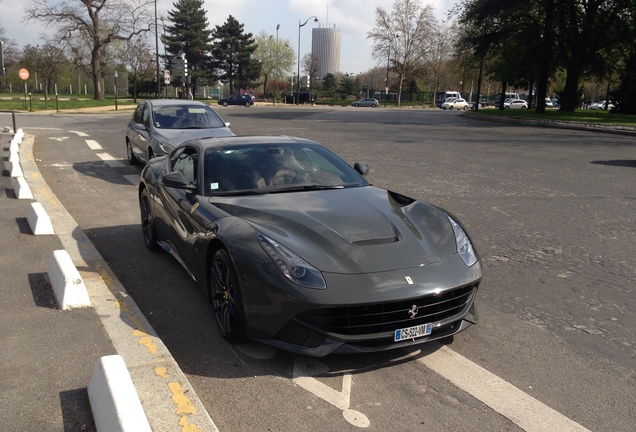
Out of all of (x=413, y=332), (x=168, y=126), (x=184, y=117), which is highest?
(x=184, y=117)

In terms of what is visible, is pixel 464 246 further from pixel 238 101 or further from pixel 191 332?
pixel 238 101

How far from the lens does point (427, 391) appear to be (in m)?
3.39

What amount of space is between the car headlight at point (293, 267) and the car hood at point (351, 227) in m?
0.05

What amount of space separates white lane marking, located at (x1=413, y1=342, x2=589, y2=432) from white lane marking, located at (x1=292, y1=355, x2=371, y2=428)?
2.18 ft

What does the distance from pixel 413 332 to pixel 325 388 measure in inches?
25.6

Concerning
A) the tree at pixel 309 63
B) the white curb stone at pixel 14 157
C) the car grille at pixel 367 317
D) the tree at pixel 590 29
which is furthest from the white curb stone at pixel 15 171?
the tree at pixel 309 63

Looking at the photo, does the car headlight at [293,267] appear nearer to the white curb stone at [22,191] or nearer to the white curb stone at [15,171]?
the white curb stone at [22,191]

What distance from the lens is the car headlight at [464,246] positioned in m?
3.96

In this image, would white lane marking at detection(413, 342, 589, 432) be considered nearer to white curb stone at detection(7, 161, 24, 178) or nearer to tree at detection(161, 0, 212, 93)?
white curb stone at detection(7, 161, 24, 178)

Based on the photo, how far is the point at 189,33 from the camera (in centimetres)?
7856

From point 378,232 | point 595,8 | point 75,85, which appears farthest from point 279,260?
point 75,85

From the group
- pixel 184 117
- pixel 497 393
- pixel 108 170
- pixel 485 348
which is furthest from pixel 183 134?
pixel 497 393

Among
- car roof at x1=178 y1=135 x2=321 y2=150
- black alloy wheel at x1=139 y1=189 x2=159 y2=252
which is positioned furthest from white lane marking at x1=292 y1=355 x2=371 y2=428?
black alloy wheel at x1=139 y1=189 x2=159 y2=252

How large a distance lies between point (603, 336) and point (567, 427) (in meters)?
1.42
